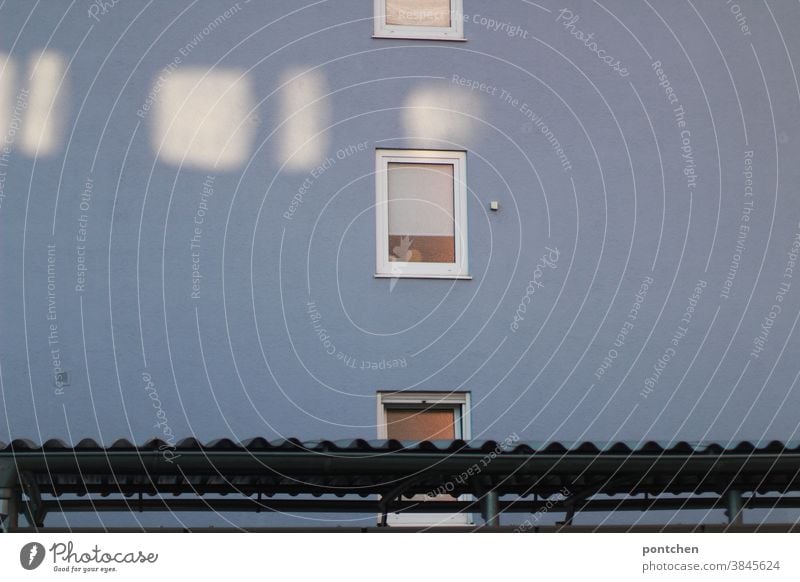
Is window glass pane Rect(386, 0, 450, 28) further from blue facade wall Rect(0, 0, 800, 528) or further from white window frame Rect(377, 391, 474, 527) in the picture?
white window frame Rect(377, 391, 474, 527)

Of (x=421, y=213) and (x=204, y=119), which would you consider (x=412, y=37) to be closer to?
(x=421, y=213)

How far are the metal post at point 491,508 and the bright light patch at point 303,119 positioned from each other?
4.63m

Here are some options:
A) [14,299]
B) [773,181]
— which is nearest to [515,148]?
[773,181]

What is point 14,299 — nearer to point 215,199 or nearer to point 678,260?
point 215,199

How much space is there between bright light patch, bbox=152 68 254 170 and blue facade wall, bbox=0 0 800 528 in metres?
0.02

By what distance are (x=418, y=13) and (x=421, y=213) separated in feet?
6.98

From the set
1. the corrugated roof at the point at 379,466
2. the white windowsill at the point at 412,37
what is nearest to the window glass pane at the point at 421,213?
the white windowsill at the point at 412,37

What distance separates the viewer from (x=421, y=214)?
1358 cm

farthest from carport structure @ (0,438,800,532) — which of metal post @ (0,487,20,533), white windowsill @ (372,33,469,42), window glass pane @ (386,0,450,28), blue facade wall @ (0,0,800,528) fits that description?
window glass pane @ (386,0,450,28)

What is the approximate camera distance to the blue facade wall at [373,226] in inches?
502

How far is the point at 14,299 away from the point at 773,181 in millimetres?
7601

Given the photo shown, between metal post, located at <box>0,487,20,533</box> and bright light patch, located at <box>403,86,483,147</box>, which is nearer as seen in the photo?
metal post, located at <box>0,487,20,533</box>

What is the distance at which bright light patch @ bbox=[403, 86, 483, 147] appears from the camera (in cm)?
1362

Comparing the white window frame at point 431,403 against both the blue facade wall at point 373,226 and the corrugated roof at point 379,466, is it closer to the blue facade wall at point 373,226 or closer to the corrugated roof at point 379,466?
the blue facade wall at point 373,226
